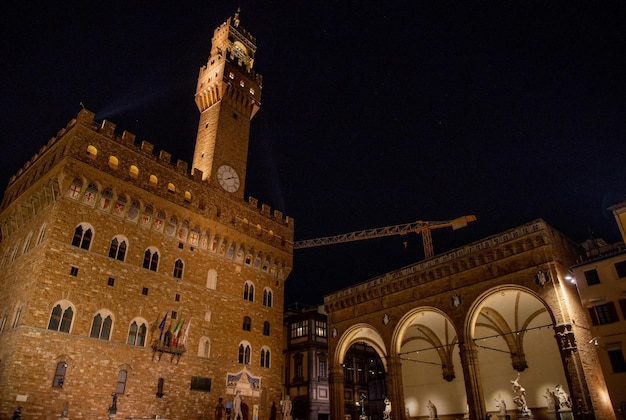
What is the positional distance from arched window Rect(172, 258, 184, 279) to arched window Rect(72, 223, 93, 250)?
524 cm

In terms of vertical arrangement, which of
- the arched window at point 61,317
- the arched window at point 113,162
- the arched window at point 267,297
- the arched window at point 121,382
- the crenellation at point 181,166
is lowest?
the arched window at point 121,382

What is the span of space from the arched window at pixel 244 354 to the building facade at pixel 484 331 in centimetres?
585

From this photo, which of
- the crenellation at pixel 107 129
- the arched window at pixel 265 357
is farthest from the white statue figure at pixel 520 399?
the crenellation at pixel 107 129

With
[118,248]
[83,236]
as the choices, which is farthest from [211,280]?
[83,236]

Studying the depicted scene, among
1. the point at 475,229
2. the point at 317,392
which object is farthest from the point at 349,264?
the point at 317,392

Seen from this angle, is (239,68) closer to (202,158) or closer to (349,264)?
(202,158)

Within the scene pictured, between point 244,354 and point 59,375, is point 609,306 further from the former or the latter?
point 59,375

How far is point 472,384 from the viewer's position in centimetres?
2095

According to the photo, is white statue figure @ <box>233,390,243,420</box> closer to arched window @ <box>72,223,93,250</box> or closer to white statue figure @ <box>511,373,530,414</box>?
arched window @ <box>72,223,93,250</box>

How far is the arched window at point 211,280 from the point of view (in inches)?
1066

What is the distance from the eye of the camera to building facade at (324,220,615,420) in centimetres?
1917

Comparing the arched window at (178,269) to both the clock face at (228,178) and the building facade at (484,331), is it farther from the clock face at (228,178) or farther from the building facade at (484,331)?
the building facade at (484,331)

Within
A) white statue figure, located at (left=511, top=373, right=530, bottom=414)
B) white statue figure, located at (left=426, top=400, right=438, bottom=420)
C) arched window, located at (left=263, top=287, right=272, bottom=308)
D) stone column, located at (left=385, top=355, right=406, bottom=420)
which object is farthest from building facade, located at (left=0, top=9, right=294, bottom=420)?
white statue figure, located at (left=511, top=373, right=530, bottom=414)

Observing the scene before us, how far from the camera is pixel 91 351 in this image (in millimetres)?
20266
